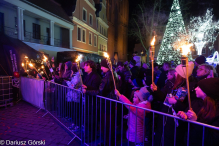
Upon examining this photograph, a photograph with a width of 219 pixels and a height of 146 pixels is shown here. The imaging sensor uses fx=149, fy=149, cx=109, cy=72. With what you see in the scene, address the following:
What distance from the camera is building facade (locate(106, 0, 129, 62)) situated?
1484 inches

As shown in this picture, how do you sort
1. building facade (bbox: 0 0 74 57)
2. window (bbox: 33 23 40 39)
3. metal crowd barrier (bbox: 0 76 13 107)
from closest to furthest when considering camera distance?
metal crowd barrier (bbox: 0 76 13 107) → building facade (bbox: 0 0 74 57) → window (bbox: 33 23 40 39)

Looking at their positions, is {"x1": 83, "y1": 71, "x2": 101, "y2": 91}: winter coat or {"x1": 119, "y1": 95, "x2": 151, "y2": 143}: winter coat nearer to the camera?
{"x1": 119, "y1": 95, "x2": 151, "y2": 143}: winter coat

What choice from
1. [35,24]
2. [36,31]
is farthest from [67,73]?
[35,24]

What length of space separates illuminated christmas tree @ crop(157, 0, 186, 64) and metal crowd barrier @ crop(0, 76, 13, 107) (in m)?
15.1

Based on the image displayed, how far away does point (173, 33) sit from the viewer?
53.0 ft

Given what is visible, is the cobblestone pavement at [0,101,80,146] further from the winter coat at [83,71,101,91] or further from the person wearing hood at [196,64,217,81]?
the person wearing hood at [196,64,217,81]

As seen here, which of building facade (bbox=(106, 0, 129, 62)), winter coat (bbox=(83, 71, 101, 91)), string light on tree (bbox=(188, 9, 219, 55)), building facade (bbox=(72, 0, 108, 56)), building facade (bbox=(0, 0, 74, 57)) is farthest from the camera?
building facade (bbox=(106, 0, 129, 62))

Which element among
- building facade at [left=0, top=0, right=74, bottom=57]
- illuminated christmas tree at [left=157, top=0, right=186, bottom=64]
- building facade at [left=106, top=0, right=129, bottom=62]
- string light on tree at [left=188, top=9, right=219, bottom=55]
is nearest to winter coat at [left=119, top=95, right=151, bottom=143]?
building facade at [left=0, top=0, right=74, bottom=57]

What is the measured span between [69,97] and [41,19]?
53.2ft

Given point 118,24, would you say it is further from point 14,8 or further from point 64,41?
point 14,8

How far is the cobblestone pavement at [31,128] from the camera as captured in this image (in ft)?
12.4

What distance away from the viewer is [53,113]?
5.07 metres

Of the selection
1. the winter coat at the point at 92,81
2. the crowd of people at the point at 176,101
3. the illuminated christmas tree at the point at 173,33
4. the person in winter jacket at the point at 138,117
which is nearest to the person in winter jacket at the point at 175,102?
the crowd of people at the point at 176,101

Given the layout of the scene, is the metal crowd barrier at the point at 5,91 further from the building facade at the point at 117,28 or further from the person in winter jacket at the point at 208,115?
the building facade at the point at 117,28
